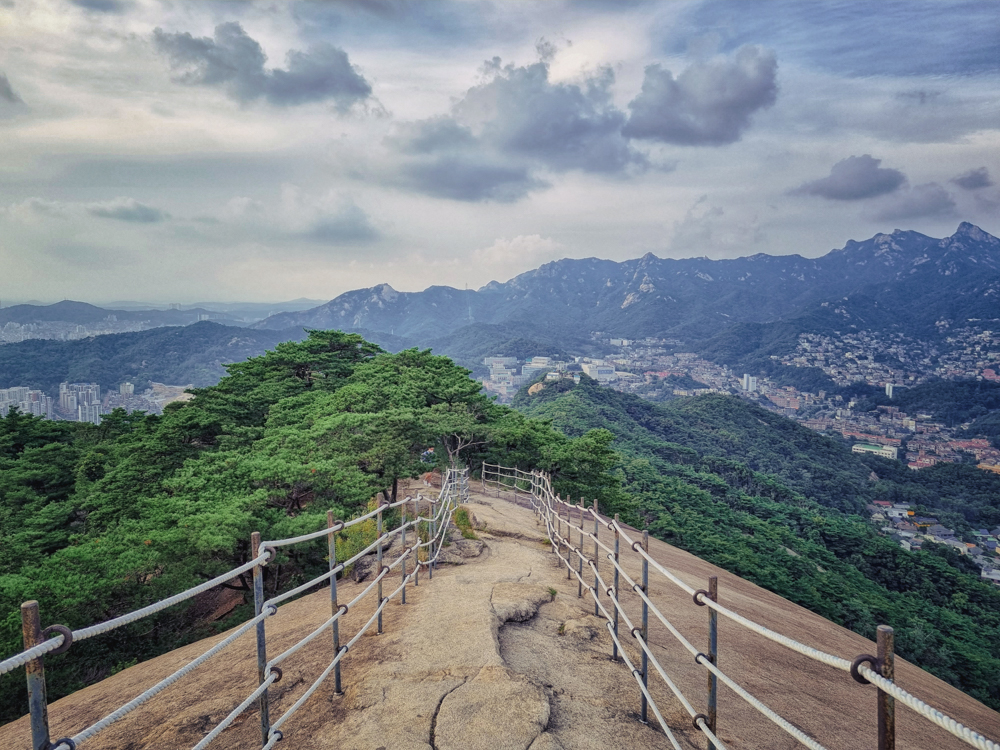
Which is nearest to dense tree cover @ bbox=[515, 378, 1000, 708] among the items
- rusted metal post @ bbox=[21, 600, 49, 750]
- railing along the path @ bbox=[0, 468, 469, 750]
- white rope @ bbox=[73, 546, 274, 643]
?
railing along the path @ bbox=[0, 468, 469, 750]

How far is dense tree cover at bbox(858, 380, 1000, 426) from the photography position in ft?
337

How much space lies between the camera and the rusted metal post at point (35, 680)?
1471mm

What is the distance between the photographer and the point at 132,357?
130500 millimetres

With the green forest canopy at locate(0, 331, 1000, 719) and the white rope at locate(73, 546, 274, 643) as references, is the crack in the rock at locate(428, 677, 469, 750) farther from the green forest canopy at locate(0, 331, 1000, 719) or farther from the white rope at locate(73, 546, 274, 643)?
the green forest canopy at locate(0, 331, 1000, 719)

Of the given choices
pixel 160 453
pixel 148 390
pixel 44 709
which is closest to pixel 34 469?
pixel 160 453

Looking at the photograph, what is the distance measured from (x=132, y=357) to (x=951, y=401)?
625 ft

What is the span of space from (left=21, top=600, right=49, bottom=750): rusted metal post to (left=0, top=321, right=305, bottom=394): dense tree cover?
409ft

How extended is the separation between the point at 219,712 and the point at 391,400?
1720 cm

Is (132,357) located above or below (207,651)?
above

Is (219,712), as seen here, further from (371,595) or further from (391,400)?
(391,400)

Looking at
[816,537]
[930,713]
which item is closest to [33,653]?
[930,713]

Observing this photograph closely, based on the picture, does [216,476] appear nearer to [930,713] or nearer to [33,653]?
[33,653]

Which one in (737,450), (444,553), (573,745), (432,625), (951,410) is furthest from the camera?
(951,410)

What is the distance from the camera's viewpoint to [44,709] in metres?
1.51
